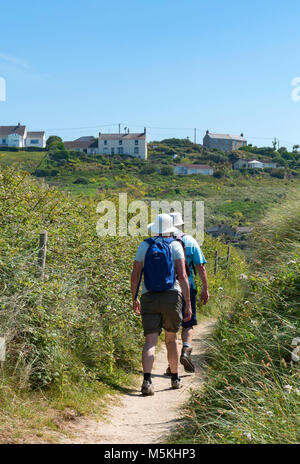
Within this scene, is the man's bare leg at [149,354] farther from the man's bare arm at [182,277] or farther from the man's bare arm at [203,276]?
the man's bare arm at [203,276]

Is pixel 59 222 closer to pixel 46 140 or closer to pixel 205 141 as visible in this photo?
pixel 46 140

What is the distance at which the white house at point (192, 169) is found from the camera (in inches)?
3503

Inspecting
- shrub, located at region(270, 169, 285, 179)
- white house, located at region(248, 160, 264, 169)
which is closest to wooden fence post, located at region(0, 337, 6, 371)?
shrub, located at region(270, 169, 285, 179)

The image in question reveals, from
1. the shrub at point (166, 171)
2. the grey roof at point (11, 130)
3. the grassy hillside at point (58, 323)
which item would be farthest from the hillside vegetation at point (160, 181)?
the grassy hillside at point (58, 323)

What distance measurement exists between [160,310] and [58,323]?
1.06 metres

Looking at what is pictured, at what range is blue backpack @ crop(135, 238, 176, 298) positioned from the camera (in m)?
5.23

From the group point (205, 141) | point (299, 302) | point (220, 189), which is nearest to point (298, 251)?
point (299, 302)

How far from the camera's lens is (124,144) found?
109 metres

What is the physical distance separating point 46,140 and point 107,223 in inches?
4403

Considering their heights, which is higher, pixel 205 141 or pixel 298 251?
pixel 205 141

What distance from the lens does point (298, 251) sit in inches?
277

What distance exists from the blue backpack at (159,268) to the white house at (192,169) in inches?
3287

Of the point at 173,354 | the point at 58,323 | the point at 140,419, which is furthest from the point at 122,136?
the point at 140,419

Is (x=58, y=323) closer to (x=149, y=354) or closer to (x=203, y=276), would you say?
(x=149, y=354)
